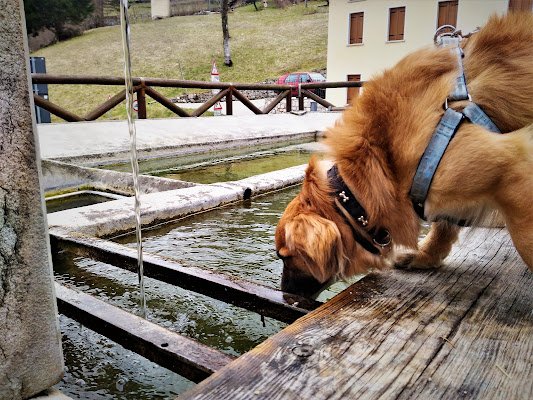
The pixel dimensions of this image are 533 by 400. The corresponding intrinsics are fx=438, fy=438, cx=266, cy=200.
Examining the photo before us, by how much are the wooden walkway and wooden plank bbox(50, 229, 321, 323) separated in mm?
234

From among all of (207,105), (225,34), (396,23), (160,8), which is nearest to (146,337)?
(207,105)

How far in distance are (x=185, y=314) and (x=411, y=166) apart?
1433 millimetres

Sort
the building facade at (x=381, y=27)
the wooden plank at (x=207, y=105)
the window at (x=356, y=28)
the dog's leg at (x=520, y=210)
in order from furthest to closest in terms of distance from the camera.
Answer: the window at (x=356, y=28)
the building facade at (x=381, y=27)
the wooden plank at (x=207, y=105)
the dog's leg at (x=520, y=210)

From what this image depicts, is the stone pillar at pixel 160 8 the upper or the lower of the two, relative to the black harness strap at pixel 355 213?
upper

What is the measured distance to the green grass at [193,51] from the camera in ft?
119

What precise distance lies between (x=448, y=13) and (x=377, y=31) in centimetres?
428

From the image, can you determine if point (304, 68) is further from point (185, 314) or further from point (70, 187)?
point (185, 314)

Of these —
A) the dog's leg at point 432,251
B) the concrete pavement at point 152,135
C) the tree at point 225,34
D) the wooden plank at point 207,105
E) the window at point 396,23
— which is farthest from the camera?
the tree at point 225,34

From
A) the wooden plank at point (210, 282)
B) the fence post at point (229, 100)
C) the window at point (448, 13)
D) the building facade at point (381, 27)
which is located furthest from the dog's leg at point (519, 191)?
the window at point (448, 13)

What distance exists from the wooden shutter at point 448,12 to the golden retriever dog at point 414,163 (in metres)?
26.8

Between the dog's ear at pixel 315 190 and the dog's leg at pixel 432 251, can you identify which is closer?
the dog's ear at pixel 315 190

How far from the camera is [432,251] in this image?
2.35 metres

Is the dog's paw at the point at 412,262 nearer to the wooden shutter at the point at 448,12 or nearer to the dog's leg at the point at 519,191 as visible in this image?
the dog's leg at the point at 519,191

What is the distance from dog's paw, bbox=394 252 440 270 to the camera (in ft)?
7.64
